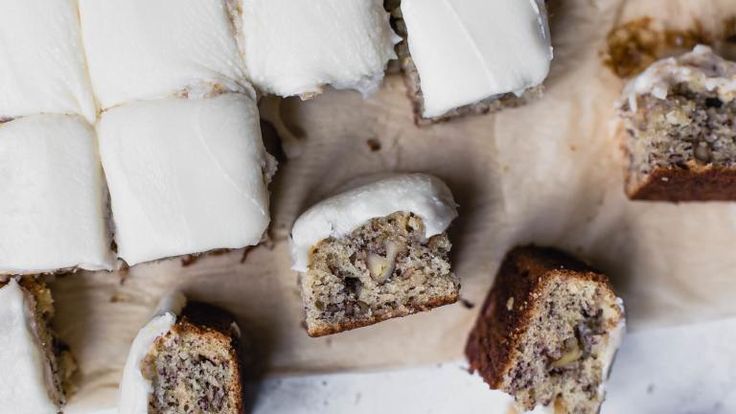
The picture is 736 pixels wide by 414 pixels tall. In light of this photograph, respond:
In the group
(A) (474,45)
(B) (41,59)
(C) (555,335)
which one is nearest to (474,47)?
(A) (474,45)

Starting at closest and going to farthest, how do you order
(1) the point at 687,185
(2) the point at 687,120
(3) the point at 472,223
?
(2) the point at 687,120 → (1) the point at 687,185 → (3) the point at 472,223

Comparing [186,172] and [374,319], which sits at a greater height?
[186,172]

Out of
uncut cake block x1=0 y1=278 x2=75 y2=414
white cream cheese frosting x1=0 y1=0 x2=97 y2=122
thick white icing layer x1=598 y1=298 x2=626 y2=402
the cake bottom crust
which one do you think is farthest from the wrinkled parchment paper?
white cream cheese frosting x1=0 y1=0 x2=97 y2=122

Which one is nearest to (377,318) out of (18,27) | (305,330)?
(305,330)

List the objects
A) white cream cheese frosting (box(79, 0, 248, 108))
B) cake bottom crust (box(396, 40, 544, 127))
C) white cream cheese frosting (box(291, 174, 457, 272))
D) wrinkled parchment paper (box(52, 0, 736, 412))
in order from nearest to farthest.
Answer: white cream cheese frosting (box(79, 0, 248, 108)) < white cream cheese frosting (box(291, 174, 457, 272)) < cake bottom crust (box(396, 40, 544, 127)) < wrinkled parchment paper (box(52, 0, 736, 412))

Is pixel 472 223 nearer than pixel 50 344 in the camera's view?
No

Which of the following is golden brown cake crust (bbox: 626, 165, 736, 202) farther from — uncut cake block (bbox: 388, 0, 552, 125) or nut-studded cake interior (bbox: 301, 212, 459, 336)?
nut-studded cake interior (bbox: 301, 212, 459, 336)

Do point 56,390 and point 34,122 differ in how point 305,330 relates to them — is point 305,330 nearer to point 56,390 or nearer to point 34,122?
point 56,390

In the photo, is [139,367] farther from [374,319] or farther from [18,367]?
[374,319]
